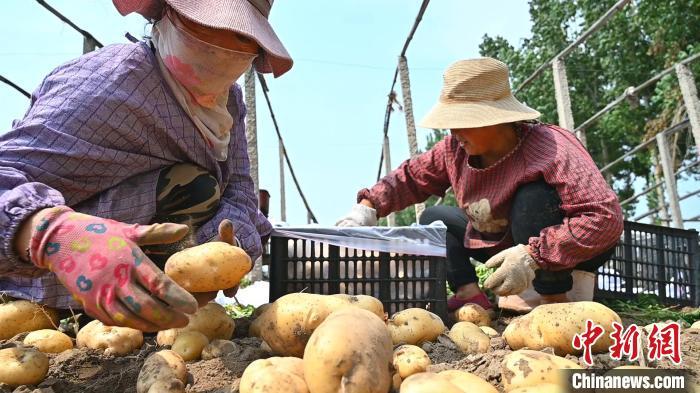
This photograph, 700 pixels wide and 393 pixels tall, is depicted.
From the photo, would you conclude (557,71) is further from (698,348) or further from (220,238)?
(220,238)

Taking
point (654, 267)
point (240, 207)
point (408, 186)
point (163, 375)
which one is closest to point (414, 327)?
point (163, 375)

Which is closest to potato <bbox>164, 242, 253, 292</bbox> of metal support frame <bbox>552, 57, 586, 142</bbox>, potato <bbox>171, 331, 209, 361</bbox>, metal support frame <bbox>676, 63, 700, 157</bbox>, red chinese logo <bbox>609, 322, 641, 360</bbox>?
potato <bbox>171, 331, 209, 361</bbox>

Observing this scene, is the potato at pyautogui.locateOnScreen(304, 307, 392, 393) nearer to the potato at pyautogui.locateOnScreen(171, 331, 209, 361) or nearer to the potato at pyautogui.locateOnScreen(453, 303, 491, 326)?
the potato at pyautogui.locateOnScreen(171, 331, 209, 361)

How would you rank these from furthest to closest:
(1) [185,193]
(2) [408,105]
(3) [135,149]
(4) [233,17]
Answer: (2) [408,105] → (1) [185,193] → (3) [135,149] → (4) [233,17]

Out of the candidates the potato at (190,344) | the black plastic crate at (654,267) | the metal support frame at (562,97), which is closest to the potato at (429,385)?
the potato at (190,344)

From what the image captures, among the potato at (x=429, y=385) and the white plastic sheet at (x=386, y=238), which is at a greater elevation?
the white plastic sheet at (x=386, y=238)

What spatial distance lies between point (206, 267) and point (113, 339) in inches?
18.1

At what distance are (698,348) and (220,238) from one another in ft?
4.81

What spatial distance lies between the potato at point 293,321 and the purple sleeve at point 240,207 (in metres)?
0.77

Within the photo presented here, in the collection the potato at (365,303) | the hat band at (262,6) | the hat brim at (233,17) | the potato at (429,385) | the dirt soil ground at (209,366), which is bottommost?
the dirt soil ground at (209,366)

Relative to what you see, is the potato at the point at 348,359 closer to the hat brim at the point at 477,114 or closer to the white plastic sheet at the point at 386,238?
the white plastic sheet at the point at 386,238

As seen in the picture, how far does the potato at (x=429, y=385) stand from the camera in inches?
42.8

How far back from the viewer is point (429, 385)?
1099 mm

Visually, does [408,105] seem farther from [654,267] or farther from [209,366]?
[209,366]
